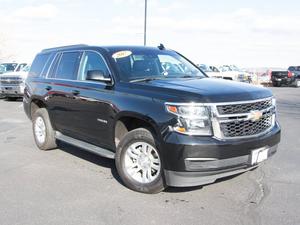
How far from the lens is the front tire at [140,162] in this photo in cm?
487

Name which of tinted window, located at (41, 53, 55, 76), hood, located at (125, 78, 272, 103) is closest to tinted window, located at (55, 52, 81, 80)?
tinted window, located at (41, 53, 55, 76)

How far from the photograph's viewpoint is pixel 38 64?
7863 millimetres

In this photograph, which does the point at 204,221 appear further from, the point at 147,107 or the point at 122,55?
the point at 122,55

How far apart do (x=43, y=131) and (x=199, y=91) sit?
12.4 ft

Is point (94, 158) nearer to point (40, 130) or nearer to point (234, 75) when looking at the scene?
point (40, 130)

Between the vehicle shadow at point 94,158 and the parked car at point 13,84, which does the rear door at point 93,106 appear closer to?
the vehicle shadow at point 94,158

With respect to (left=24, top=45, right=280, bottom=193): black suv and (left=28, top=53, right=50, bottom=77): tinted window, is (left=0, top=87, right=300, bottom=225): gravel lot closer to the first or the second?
(left=24, top=45, right=280, bottom=193): black suv

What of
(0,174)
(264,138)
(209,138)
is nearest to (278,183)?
(264,138)

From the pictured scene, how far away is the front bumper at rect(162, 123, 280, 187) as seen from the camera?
4441 mm

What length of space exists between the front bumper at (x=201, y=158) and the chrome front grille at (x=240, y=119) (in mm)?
107

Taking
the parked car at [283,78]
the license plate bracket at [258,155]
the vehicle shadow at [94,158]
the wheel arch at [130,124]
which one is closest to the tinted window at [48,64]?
the vehicle shadow at [94,158]

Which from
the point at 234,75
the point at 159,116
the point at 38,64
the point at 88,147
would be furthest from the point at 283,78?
the point at 159,116

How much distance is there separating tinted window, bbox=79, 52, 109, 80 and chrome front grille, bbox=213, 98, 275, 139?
1899mm

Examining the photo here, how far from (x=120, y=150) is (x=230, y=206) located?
62.6 inches
